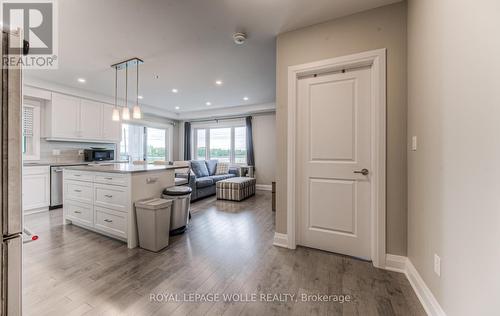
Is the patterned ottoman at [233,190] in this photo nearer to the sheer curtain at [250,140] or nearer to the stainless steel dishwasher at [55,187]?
the sheer curtain at [250,140]

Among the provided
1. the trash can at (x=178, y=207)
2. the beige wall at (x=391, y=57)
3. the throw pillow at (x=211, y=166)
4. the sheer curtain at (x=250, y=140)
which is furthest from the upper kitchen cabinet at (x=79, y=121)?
the beige wall at (x=391, y=57)

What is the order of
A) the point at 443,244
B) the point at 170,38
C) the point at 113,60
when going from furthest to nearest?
the point at 113,60 < the point at 170,38 < the point at 443,244

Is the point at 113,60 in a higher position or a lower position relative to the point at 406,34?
higher

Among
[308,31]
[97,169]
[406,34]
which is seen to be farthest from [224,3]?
[97,169]

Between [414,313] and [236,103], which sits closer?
[414,313]

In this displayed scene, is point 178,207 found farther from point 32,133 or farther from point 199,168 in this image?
point 32,133

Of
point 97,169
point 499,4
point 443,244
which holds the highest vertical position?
point 499,4

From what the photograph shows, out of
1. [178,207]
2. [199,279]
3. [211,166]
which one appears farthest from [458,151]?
[211,166]

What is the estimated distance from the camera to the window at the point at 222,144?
22.9 ft

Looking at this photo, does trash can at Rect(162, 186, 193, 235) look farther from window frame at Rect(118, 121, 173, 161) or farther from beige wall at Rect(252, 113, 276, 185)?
window frame at Rect(118, 121, 173, 161)

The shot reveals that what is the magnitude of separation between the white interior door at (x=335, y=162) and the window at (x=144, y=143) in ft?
19.4

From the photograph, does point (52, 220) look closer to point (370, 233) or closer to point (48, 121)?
point (48, 121)

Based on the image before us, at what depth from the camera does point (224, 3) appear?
1.97m

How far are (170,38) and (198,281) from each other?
2871 mm
